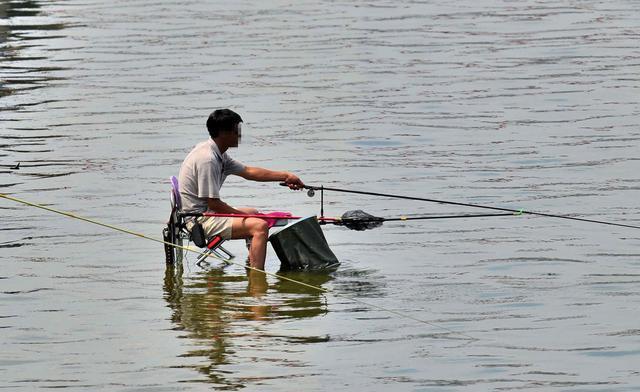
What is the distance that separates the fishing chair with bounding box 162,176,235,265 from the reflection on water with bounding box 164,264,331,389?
0.21m

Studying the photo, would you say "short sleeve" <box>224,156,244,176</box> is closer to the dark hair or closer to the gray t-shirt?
the gray t-shirt

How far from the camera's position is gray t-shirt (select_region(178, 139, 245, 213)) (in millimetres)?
13625

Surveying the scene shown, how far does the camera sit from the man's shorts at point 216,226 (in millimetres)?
13742

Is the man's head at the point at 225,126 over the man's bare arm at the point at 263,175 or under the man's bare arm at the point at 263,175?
over

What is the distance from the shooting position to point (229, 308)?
13.1 metres

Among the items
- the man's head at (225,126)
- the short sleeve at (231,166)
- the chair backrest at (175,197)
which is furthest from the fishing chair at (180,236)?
the man's head at (225,126)

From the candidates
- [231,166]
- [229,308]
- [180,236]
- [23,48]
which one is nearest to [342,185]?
[231,166]

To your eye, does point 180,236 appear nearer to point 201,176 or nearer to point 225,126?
point 201,176

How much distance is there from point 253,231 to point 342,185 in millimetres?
5028

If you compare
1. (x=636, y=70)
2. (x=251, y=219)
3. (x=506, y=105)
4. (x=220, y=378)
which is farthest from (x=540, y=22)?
(x=220, y=378)

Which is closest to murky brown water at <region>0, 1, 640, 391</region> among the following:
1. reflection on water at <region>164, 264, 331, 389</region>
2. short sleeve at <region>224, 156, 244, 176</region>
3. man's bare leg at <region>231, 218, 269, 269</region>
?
reflection on water at <region>164, 264, 331, 389</region>

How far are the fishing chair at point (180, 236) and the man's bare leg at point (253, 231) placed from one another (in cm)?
15

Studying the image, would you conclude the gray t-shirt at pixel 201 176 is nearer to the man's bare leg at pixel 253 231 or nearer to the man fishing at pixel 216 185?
the man fishing at pixel 216 185

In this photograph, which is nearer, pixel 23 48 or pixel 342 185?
pixel 342 185
